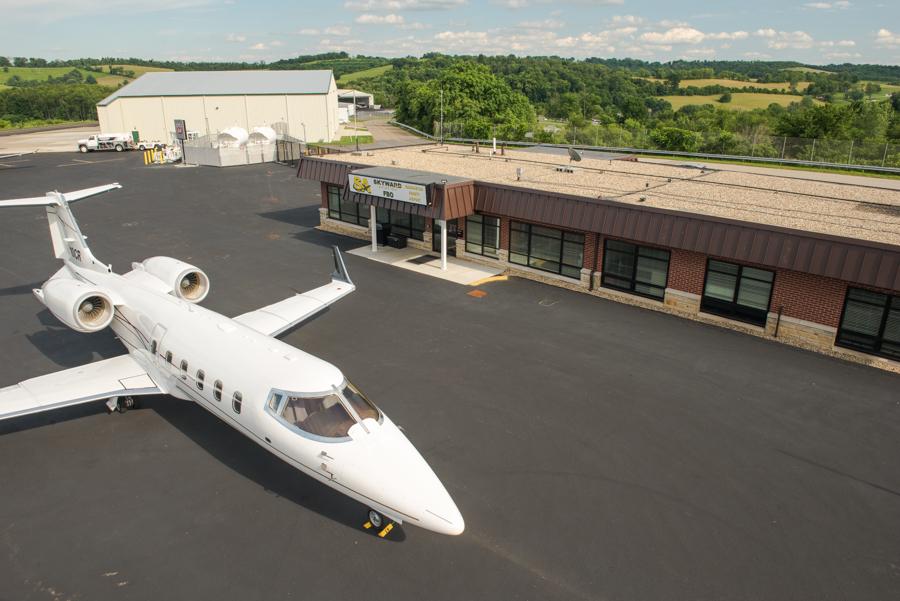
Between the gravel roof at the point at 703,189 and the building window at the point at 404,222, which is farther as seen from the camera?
the building window at the point at 404,222

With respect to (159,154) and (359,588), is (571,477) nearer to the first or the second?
(359,588)

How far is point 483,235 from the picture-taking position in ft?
94.4

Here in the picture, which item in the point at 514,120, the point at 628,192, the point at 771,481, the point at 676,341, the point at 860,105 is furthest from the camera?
the point at 514,120

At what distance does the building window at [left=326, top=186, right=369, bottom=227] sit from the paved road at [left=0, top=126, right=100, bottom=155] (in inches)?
2282

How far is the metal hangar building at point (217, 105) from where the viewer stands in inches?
3034

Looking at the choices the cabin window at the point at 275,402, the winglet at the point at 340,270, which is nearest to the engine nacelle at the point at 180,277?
the winglet at the point at 340,270

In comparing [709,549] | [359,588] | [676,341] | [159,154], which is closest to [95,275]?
[359,588]

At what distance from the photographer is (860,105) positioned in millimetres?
66812

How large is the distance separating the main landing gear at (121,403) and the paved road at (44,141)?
7356cm

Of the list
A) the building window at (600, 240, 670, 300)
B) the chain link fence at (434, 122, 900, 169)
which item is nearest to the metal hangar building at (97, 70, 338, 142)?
the chain link fence at (434, 122, 900, 169)

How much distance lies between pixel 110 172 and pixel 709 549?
206ft

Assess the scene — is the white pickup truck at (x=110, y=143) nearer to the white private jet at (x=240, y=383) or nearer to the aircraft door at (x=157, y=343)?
the white private jet at (x=240, y=383)

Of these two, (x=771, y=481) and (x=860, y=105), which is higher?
(x=860, y=105)

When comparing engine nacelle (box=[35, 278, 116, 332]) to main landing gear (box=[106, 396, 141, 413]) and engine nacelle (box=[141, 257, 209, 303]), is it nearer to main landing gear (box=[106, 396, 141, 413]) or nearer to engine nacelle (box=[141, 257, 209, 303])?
engine nacelle (box=[141, 257, 209, 303])
